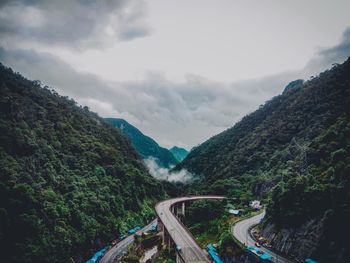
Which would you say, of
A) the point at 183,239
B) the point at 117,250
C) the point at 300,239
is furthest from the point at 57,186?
the point at 300,239

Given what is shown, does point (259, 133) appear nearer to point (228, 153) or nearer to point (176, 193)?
point (228, 153)

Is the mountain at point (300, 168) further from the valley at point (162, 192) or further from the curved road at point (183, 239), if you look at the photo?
the curved road at point (183, 239)

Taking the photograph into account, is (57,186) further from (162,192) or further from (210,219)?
(162,192)

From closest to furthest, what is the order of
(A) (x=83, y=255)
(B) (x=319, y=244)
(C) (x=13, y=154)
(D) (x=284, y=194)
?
(B) (x=319, y=244) → (D) (x=284, y=194) → (A) (x=83, y=255) → (C) (x=13, y=154)

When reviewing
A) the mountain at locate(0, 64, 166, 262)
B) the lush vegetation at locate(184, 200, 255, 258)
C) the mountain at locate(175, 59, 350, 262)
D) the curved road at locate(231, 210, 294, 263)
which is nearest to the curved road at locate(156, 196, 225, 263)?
the lush vegetation at locate(184, 200, 255, 258)

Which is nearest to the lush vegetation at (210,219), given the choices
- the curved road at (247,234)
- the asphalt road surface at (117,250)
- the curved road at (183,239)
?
the curved road at (247,234)

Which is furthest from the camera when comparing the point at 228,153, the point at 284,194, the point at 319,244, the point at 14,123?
the point at 228,153

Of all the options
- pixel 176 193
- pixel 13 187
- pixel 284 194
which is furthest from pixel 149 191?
pixel 284 194
